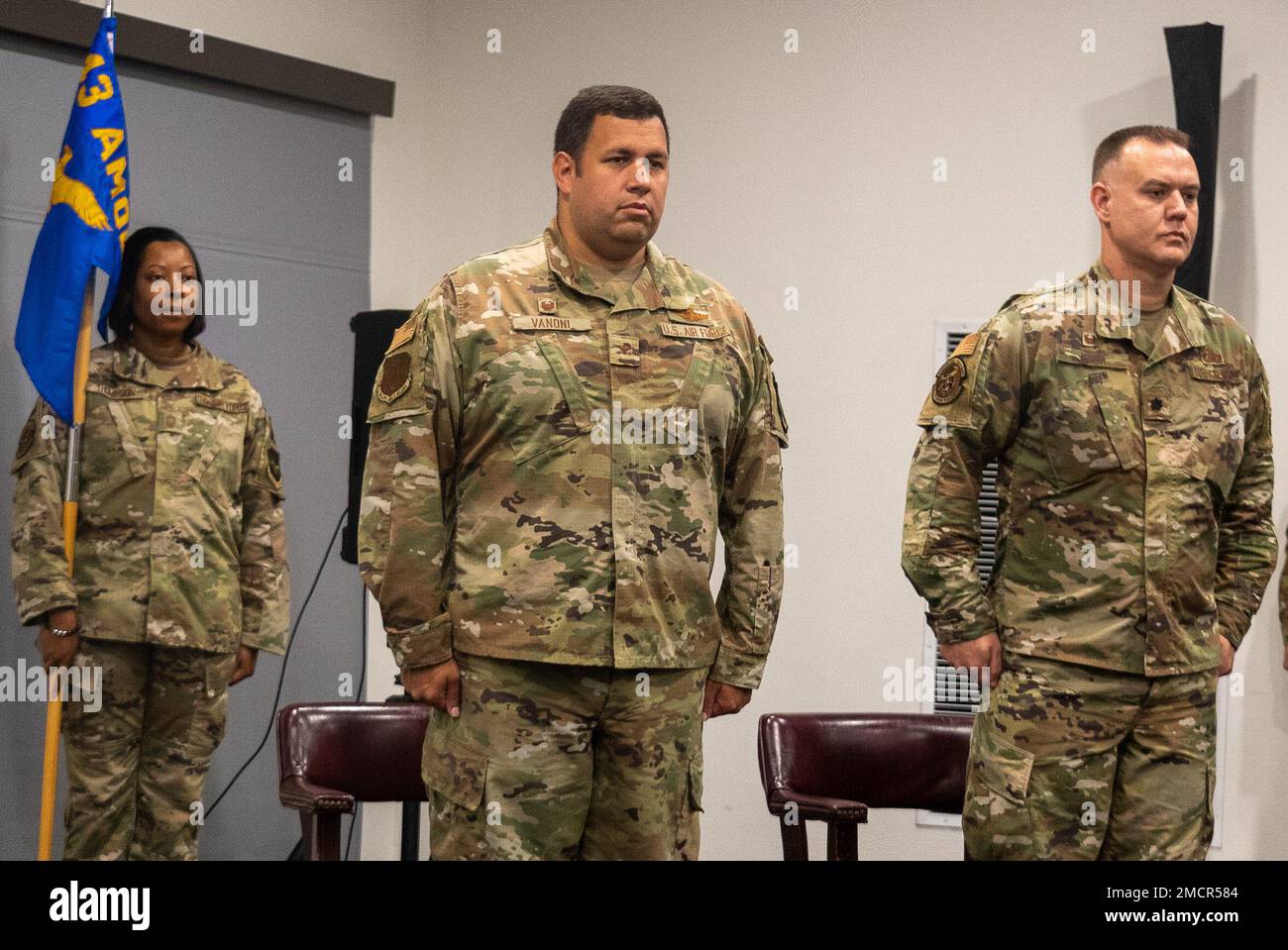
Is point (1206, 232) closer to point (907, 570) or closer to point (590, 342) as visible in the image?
point (907, 570)

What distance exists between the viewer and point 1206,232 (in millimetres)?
4051

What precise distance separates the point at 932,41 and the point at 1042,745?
8.24 feet

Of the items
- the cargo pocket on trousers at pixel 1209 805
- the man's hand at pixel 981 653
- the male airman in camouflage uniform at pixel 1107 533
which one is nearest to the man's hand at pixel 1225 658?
the male airman in camouflage uniform at pixel 1107 533

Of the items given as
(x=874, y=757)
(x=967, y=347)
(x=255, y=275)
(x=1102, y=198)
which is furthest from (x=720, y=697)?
(x=255, y=275)

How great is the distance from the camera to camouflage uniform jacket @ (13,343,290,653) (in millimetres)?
3645

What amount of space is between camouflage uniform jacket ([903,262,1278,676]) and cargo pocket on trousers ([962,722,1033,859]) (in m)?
0.20

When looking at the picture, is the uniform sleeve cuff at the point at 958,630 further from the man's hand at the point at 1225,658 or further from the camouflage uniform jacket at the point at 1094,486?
the man's hand at the point at 1225,658

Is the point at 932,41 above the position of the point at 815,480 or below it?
above

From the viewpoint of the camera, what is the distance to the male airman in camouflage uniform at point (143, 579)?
366 centimetres

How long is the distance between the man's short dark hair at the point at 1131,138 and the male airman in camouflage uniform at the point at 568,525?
94 cm

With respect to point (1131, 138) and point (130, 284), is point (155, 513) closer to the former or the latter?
point (130, 284)

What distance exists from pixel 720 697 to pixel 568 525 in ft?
1.42
